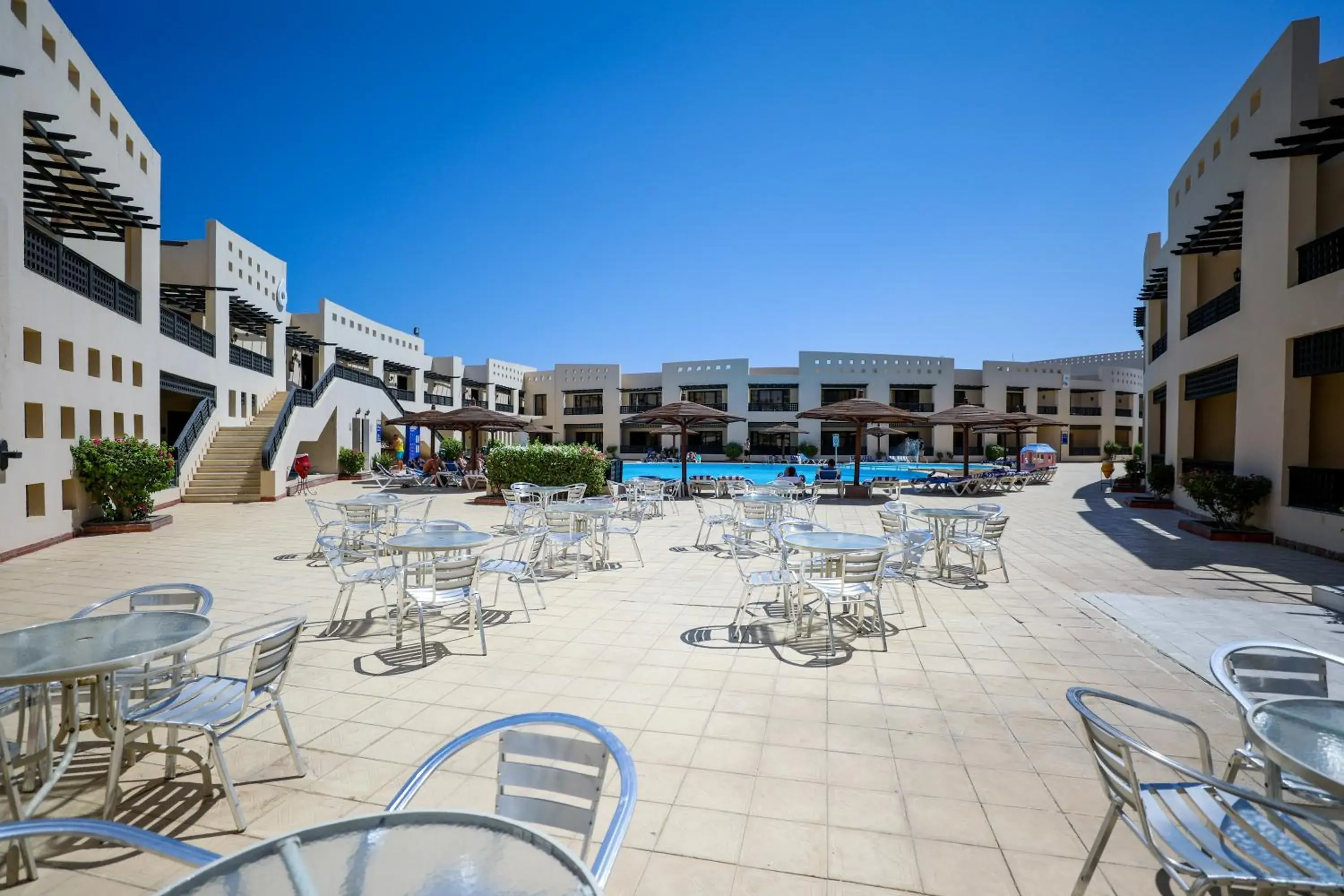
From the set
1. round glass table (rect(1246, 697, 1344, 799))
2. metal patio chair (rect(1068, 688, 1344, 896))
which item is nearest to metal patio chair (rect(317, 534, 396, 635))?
metal patio chair (rect(1068, 688, 1344, 896))

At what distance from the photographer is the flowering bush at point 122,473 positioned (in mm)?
10242

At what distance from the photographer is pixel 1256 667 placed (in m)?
2.71

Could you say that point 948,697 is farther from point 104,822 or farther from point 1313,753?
point 104,822

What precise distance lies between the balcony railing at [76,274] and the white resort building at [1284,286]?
18.2 m

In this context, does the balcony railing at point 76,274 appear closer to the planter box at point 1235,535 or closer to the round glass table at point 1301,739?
the round glass table at point 1301,739

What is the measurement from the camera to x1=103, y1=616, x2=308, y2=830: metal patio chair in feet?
8.71

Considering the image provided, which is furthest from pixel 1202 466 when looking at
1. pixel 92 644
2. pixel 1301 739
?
pixel 92 644

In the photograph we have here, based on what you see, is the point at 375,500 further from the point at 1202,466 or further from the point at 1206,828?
the point at 1202,466

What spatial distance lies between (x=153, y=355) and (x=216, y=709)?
1433 cm

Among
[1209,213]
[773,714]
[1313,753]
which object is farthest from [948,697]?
[1209,213]

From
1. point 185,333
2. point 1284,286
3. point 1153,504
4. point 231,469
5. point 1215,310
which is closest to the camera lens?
point 1284,286

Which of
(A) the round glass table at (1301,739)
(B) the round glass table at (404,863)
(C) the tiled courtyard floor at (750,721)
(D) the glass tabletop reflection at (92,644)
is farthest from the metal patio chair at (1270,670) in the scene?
(D) the glass tabletop reflection at (92,644)

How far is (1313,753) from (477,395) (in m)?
41.7

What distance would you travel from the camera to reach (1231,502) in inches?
403
